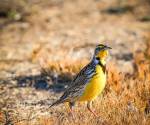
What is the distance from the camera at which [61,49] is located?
11969mm

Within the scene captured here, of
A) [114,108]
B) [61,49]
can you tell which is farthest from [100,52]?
[61,49]

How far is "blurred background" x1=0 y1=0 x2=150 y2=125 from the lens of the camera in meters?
8.30

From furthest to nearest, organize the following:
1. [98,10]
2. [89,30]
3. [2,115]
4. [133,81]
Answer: [98,10] < [89,30] < [133,81] < [2,115]

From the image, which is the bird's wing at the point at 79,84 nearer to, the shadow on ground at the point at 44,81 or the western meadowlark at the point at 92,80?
the western meadowlark at the point at 92,80

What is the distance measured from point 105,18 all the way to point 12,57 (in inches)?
125

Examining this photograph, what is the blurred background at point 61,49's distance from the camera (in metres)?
8.30

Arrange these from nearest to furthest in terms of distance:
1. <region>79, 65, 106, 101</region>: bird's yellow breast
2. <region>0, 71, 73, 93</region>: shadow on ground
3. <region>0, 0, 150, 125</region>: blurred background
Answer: <region>79, 65, 106, 101</region>: bird's yellow breast
<region>0, 0, 150, 125</region>: blurred background
<region>0, 71, 73, 93</region>: shadow on ground

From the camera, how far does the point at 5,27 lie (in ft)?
44.1

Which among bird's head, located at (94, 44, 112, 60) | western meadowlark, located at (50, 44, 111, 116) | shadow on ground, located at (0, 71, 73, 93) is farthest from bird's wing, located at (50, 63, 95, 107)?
shadow on ground, located at (0, 71, 73, 93)

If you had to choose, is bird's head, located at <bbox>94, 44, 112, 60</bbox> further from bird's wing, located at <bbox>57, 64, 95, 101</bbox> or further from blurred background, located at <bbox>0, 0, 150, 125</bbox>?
blurred background, located at <bbox>0, 0, 150, 125</bbox>

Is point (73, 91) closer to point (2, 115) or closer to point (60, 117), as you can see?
point (60, 117)

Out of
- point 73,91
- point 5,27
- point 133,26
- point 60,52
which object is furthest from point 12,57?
point 73,91

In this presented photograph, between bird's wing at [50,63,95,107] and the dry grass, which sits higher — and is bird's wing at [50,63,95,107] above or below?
above

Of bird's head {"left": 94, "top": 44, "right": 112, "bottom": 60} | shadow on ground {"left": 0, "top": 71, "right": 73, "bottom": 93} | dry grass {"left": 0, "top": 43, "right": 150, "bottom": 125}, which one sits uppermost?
bird's head {"left": 94, "top": 44, "right": 112, "bottom": 60}
